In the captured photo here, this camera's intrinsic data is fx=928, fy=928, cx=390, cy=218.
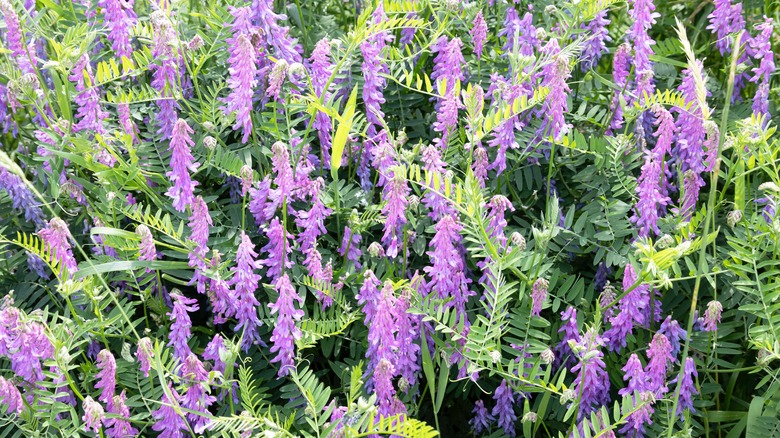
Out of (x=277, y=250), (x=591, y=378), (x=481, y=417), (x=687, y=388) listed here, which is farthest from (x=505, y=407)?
(x=277, y=250)

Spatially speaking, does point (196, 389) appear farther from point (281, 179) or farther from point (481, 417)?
point (481, 417)

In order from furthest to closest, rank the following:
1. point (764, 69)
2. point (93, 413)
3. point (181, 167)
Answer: point (764, 69)
point (181, 167)
point (93, 413)

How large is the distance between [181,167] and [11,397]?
2.11 ft

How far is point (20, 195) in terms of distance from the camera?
7.93 ft

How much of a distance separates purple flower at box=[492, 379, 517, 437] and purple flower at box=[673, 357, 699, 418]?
0.39 m

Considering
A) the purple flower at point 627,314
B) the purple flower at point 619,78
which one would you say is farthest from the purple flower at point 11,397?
the purple flower at point 619,78

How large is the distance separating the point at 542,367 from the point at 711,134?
0.71 metres

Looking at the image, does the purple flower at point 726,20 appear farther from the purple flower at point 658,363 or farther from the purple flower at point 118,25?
the purple flower at point 118,25

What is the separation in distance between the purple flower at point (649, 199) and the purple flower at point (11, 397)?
1.51 m

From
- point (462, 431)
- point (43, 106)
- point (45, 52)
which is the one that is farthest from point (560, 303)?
point (45, 52)

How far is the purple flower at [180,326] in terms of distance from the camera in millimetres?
2162

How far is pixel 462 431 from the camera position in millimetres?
2568

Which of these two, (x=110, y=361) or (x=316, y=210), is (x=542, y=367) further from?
(x=110, y=361)

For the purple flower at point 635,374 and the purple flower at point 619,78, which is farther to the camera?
the purple flower at point 619,78
